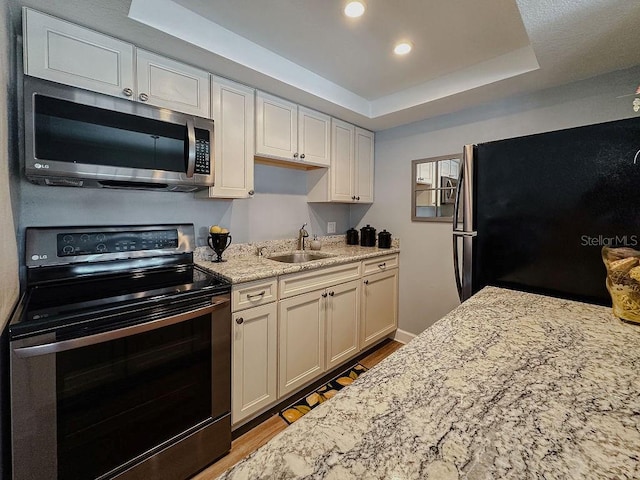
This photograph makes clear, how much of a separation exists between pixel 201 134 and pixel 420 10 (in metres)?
1.38

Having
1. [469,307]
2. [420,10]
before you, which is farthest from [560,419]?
[420,10]

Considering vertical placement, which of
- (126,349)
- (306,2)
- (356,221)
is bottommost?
(126,349)

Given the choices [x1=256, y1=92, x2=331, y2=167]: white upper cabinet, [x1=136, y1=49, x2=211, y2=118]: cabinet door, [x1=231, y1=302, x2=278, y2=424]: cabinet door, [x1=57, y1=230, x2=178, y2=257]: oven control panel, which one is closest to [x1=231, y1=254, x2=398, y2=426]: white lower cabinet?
[x1=231, y1=302, x2=278, y2=424]: cabinet door

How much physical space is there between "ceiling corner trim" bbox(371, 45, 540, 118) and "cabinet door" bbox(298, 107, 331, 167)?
20.2 inches

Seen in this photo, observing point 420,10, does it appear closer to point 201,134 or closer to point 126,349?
point 201,134

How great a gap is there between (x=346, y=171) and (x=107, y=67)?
6.30ft

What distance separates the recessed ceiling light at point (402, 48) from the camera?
1.81 metres

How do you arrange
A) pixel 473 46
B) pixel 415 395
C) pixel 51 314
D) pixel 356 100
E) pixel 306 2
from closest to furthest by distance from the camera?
pixel 415 395 → pixel 51 314 → pixel 306 2 → pixel 473 46 → pixel 356 100

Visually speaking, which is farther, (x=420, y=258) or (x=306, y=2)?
(x=420, y=258)

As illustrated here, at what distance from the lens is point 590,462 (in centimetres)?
43

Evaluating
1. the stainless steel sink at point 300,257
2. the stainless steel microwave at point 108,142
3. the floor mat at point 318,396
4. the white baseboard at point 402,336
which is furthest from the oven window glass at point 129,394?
the white baseboard at point 402,336

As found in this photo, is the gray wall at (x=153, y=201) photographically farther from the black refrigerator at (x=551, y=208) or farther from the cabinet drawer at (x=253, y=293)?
the black refrigerator at (x=551, y=208)

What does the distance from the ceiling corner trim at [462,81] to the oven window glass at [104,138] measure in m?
1.77

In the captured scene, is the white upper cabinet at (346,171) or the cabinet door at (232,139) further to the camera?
the white upper cabinet at (346,171)
